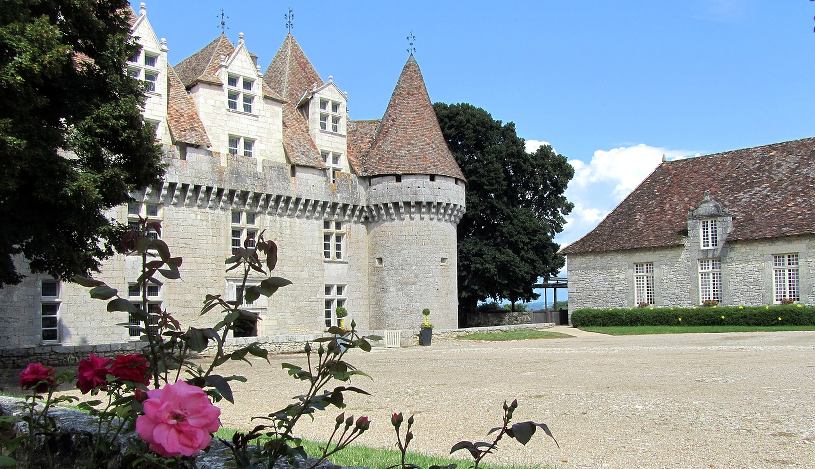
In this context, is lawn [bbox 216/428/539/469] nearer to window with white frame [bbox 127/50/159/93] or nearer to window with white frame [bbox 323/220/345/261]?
window with white frame [bbox 127/50/159/93]

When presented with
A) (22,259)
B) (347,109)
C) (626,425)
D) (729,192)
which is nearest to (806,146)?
(729,192)

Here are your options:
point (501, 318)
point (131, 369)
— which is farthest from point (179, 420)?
point (501, 318)

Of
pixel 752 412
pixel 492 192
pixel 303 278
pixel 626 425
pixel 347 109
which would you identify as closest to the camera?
pixel 626 425

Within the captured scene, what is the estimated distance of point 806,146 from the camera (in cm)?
3488

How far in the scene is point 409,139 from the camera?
31469mm

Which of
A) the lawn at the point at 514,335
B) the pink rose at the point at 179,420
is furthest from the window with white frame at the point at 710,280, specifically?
the pink rose at the point at 179,420

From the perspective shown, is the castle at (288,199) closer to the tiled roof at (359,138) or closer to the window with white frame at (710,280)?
the tiled roof at (359,138)

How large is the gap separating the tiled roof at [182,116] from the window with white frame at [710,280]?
926 inches

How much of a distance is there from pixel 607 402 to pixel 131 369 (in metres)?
9.30

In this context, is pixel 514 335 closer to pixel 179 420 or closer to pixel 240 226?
pixel 240 226

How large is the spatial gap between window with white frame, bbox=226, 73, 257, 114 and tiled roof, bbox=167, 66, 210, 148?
4.94 feet

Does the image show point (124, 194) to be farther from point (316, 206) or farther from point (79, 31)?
point (316, 206)

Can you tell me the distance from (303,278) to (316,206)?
3.11 meters

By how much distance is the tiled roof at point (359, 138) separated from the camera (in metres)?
32.9
